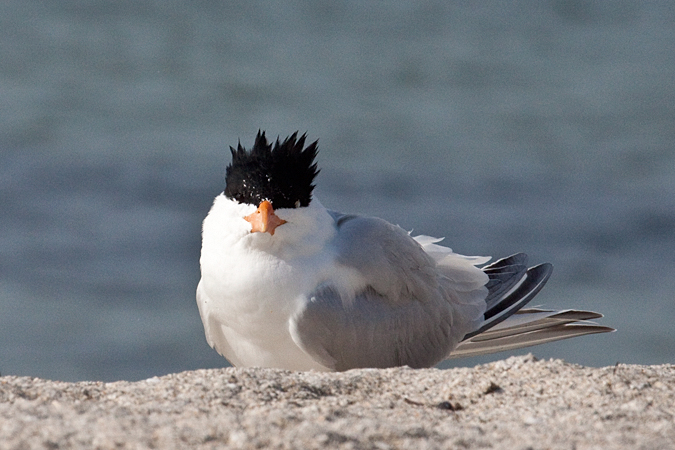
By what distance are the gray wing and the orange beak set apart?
0.45m

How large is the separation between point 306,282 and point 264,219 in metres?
0.45

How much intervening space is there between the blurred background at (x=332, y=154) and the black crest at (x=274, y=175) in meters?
3.34

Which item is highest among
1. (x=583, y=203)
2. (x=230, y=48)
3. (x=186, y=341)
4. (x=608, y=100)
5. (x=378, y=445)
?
(x=230, y=48)

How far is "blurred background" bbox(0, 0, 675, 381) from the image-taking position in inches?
336

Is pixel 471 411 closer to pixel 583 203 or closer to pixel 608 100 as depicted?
pixel 583 203

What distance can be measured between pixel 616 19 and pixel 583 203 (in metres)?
Result: 4.57

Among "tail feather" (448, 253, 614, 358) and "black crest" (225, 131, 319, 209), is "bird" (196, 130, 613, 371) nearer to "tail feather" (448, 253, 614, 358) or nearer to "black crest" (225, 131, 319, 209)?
"black crest" (225, 131, 319, 209)

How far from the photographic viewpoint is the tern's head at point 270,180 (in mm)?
4805

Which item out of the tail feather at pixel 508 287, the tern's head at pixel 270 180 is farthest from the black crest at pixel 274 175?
the tail feather at pixel 508 287

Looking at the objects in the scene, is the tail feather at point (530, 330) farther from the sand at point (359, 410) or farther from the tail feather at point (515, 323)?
the sand at point (359, 410)

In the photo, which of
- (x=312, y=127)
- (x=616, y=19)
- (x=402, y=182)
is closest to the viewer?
(x=402, y=182)

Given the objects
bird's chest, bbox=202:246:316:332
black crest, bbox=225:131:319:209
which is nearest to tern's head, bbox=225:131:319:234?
black crest, bbox=225:131:319:209

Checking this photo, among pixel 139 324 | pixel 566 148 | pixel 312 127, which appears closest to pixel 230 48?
pixel 312 127

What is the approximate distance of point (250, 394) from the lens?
133 inches
